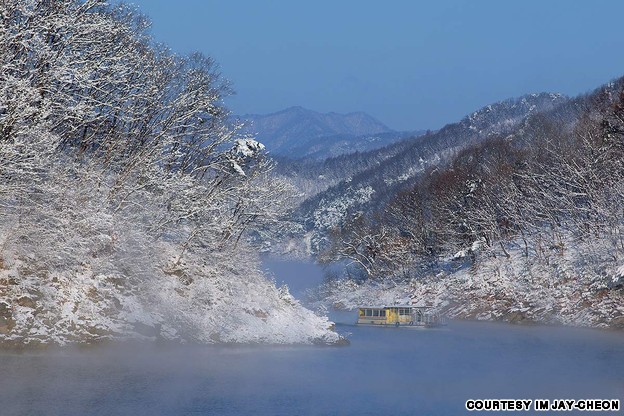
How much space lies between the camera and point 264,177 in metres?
54.0

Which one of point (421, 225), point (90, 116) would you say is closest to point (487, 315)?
point (421, 225)

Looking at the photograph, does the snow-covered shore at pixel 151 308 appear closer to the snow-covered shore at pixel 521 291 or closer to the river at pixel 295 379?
the river at pixel 295 379

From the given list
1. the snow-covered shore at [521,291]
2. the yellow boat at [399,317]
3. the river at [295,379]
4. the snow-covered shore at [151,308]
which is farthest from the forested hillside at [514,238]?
the snow-covered shore at [151,308]

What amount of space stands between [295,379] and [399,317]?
34.5m

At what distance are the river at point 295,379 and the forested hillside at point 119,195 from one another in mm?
2223

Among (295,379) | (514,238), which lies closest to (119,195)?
(295,379)

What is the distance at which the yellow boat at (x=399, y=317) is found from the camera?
2445 inches

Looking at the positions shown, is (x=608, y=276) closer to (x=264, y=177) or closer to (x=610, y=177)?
(x=610, y=177)

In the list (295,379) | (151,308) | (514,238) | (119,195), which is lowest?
(295,379)

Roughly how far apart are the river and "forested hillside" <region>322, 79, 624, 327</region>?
17.6m

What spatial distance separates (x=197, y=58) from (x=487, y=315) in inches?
1400

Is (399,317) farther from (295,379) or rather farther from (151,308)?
(295,379)

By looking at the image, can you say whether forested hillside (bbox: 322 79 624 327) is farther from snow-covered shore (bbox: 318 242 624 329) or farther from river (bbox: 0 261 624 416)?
river (bbox: 0 261 624 416)

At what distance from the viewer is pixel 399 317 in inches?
2504
